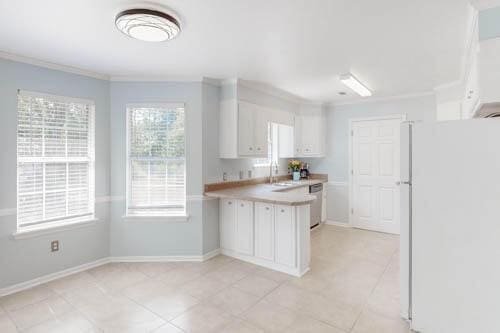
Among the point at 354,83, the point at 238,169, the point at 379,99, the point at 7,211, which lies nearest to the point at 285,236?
the point at 238,169

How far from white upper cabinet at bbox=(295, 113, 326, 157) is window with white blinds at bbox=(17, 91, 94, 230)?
3.67 m

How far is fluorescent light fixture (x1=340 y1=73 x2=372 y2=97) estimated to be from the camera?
11.8 ft

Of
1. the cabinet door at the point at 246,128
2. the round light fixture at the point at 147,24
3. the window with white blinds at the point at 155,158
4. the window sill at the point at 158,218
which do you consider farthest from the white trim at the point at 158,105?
the window sill at the point at 158,218

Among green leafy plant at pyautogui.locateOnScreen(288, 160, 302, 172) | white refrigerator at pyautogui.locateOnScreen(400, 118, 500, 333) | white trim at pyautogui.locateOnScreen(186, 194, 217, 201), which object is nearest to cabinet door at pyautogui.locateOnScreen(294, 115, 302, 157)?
green leafy plant at pyautogui.locateOnScreen(288, 160, 302, 172)

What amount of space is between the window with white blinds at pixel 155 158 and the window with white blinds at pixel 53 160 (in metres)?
0.50

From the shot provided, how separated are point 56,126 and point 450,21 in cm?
411

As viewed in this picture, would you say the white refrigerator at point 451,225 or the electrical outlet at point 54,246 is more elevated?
the white refrigerator at point 451,225

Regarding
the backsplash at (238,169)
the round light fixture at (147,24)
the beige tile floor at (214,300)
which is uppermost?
the round light fixture at (147,24)

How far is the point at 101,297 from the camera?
9.12ft

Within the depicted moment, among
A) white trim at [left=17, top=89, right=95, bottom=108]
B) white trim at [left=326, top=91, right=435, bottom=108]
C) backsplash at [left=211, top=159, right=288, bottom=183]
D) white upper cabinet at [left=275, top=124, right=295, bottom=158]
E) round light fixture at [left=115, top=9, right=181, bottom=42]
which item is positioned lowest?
backsplash at [left=211, top=159, right=288, bottom=183]

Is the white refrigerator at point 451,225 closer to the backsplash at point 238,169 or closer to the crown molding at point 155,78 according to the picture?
the backsplash at point 238,169

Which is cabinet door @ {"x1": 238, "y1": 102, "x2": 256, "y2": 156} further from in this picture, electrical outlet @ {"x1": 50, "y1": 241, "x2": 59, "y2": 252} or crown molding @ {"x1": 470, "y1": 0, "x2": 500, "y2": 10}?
crown molding @ {"x1": 470, "y1": 0, "x2": 500, "y2": 10}

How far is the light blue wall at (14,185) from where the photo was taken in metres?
2.84

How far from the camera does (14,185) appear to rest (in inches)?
114
